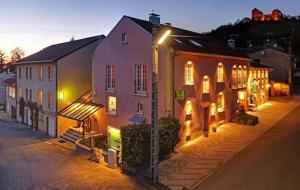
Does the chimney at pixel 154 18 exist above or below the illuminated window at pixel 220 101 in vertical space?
above

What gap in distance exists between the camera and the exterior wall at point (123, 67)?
26.6 metres

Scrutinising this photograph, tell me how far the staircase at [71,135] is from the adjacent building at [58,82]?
4.89 ft

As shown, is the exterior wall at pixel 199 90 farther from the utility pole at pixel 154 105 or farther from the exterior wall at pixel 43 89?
the exterior wall at pixel 43 89

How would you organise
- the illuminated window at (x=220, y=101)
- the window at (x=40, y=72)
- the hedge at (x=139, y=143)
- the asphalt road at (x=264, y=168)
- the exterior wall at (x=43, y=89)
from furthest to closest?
the window at (x=40, y=72), the exterior wall at (x=43, y=89), the illuminated window at (x=220, y=101), the hedge at (x=139, y=143), the asphalt road at (x=264, y=168)

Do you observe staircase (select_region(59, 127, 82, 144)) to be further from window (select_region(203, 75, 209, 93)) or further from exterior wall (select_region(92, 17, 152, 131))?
window (select_region(203, 75, 209, 93))

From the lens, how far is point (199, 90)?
27828 millimetres

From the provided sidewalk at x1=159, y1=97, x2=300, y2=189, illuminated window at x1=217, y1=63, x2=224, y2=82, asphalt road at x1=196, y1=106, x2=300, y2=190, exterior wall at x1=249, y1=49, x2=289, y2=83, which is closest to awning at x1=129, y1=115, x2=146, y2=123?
sidewalk at x1=159, y1=97, x2=300, y2=189

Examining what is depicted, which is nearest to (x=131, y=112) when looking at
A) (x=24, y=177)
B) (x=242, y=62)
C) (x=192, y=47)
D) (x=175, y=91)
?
(x=175, y=91)

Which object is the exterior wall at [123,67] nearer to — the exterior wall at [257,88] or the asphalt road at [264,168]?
the asphalt road at [264,168]

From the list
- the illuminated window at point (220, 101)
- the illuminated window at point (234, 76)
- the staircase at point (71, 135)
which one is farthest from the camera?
the illuminated window at point (234, 76)

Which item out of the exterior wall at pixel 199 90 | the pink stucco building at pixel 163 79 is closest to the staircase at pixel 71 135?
the pink stucco building at pixel 163 79

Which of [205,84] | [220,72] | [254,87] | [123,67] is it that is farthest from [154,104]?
[254,87]

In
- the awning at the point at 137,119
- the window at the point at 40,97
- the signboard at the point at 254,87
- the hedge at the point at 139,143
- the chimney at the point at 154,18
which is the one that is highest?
the chimney at the point at 154,18

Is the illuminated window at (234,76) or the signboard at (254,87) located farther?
the signboard at (254,87)
